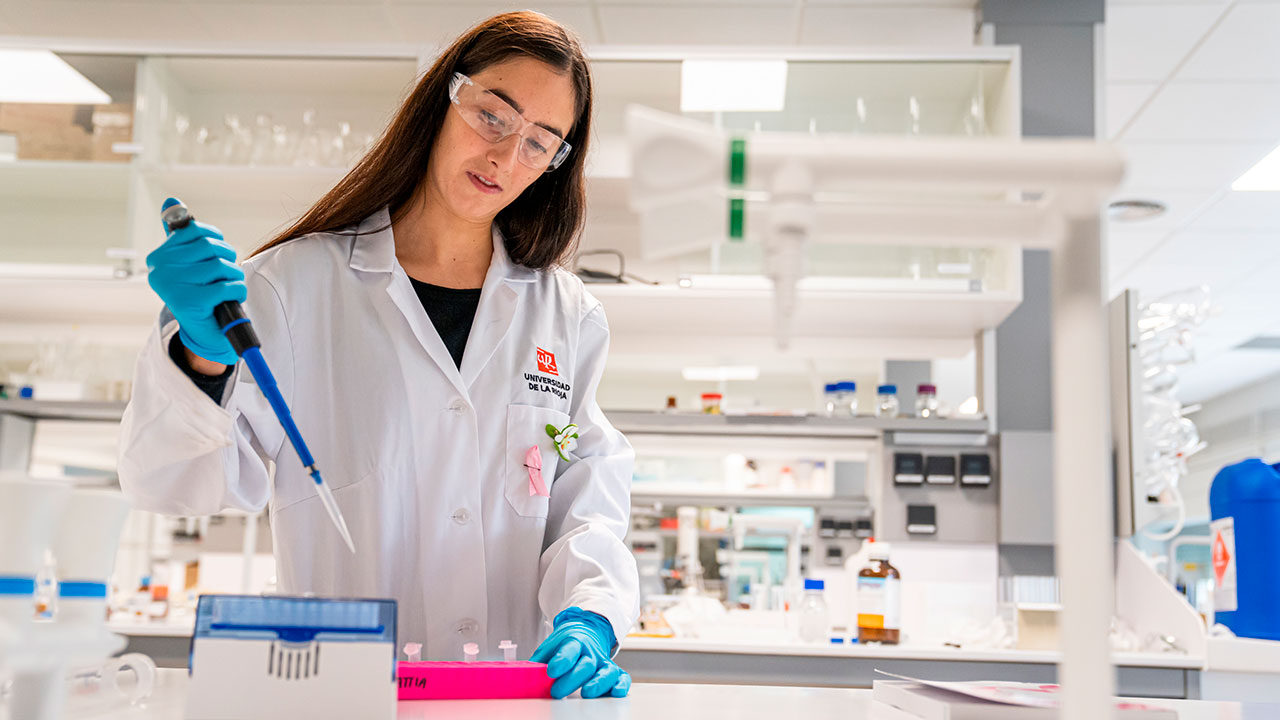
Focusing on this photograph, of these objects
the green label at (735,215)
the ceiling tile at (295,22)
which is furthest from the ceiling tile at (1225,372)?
the green label at (735,215)

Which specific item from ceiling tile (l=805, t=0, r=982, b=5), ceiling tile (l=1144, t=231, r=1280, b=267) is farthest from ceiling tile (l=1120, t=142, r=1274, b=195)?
ceiling tile (l=805, t=0, r=982, b=5)

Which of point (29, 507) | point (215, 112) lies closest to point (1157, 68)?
point (215, 112)

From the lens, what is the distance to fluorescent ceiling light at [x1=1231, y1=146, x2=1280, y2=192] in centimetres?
433

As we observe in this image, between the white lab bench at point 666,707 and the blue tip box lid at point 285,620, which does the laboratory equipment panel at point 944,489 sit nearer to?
the white lab bench at point 666,707

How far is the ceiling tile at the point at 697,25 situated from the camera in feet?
11.0

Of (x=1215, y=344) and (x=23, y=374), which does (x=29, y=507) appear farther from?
(x=1215, y=344)

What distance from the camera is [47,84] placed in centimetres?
315

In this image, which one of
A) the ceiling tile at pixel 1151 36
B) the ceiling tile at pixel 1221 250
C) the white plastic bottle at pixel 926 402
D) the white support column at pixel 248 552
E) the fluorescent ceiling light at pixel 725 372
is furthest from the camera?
the ceiling tile at pixel 1221 250

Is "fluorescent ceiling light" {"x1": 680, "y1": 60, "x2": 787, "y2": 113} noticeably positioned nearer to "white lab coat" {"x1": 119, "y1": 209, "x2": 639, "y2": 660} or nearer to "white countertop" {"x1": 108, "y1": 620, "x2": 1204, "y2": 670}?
"white countertop" {"x1": 108, "y1": 620, "x2": 1204, "y2": 670}

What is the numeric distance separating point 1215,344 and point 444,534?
714cm

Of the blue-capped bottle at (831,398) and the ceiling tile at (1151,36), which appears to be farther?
the ceiling tile at (1151,36)

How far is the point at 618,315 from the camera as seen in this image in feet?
10.5

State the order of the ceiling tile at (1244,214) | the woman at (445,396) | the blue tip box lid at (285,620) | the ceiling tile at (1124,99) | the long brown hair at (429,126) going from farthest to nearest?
the ceiling tile at (1244,214), the ceiling tile at (1124,99), the long brown hair at (429,126), the woman at (445,396), the blue tip box lid at (285,620)

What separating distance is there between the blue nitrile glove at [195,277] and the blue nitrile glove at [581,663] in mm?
441
